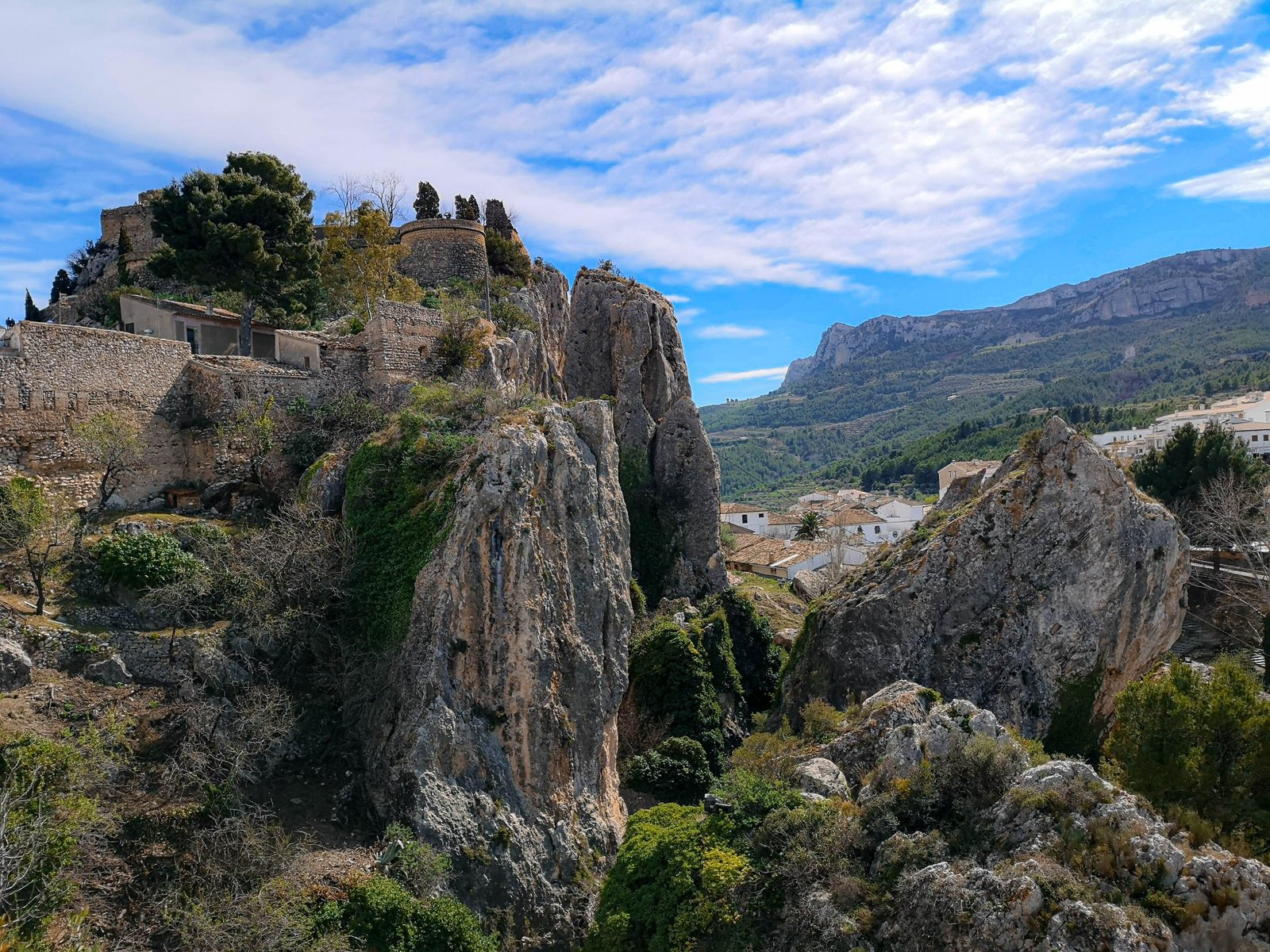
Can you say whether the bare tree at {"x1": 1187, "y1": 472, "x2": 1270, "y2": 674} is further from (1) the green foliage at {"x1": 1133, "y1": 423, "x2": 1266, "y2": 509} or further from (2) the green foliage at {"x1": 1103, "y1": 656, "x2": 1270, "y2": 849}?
(2) the green foliage at {"x1": 1103, "y1": 656, "x2": 1270, "y2": 849}

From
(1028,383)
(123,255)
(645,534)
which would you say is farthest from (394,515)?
(1028,383)

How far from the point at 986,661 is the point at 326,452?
17470 millimetres

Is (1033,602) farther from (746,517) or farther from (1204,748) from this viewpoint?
(746,517)

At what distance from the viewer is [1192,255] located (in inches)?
7579

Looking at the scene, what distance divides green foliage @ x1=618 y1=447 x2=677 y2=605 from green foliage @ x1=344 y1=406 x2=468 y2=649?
12002mm

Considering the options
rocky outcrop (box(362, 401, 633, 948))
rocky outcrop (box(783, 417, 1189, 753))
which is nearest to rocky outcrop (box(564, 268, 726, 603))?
rocky outcrop (box(783, 417, 1189, 753))

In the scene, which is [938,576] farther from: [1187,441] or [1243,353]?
[1243,353]

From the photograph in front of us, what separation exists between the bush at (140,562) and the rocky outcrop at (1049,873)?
13769 millimetres

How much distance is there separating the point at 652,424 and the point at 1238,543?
72.8 feet

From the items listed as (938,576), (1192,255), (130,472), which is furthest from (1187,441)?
(1192,255)

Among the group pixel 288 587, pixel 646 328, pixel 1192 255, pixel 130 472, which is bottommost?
pixel 288 587

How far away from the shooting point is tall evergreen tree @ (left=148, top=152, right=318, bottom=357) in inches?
1016

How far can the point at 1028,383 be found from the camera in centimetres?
14600

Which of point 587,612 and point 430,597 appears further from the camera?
point 587,612
